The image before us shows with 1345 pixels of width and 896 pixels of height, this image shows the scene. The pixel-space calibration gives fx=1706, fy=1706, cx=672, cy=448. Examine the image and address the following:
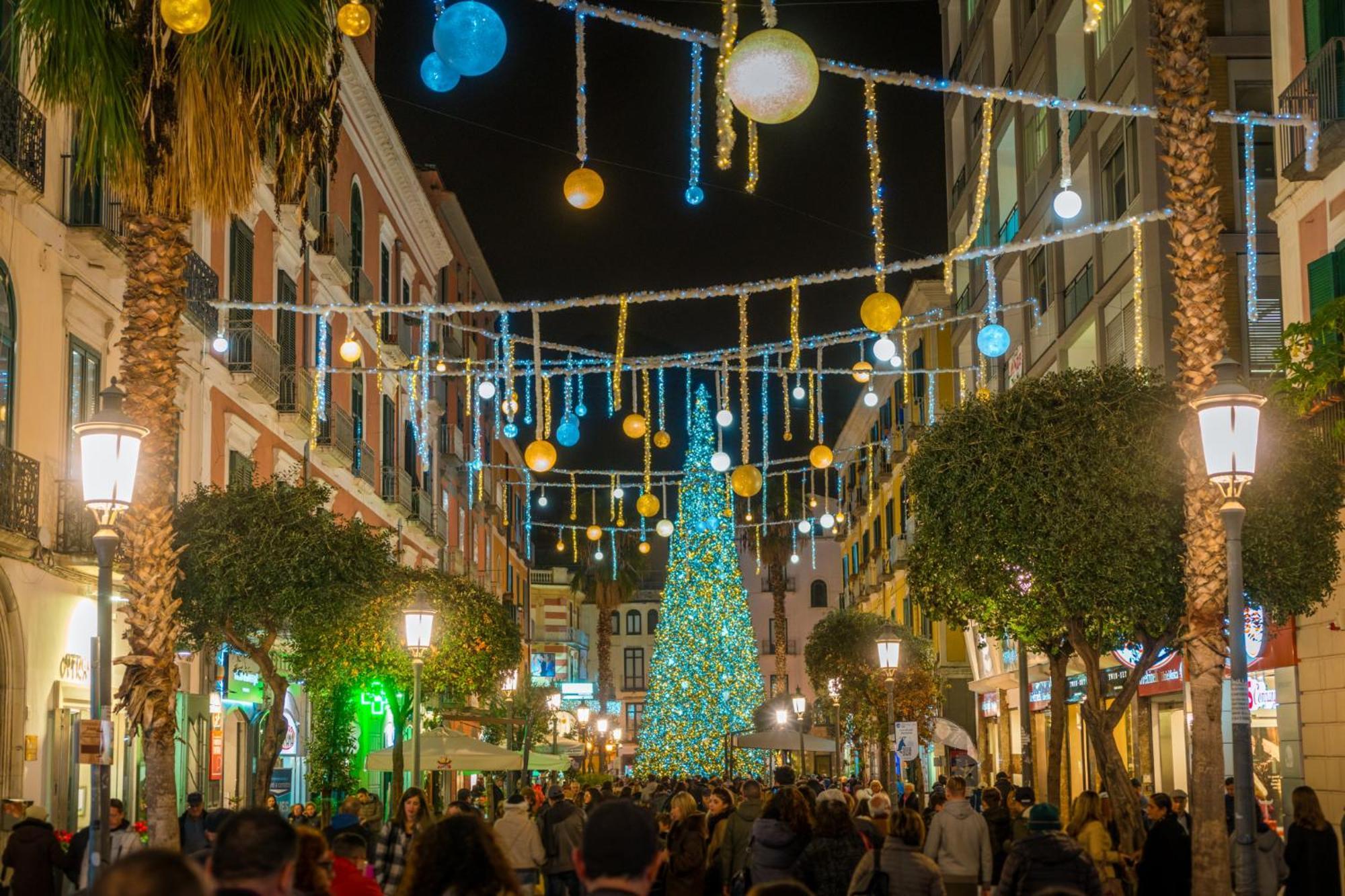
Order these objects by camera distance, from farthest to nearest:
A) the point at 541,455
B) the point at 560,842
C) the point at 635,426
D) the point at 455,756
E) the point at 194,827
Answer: the point at 455,756 < the point at 635,426 < the point at 541,455 < the point at 560,842 < the point at 194,827

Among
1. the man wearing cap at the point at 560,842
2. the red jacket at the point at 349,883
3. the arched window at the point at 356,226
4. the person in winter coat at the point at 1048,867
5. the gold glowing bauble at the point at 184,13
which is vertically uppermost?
the arched window at the point at 356,226

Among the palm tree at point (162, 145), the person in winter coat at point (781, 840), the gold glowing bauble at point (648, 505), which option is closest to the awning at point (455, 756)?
the gold glowing bauble at point (648, 505)

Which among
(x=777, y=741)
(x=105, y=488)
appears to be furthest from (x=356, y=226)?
(x=105, y=488)

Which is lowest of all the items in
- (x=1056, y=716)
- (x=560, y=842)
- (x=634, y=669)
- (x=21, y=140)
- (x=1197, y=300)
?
(x=560, y=842)

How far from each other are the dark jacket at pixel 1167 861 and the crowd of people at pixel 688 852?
0.04 ft

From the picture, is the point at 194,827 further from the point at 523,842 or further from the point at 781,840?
the point at 781,840

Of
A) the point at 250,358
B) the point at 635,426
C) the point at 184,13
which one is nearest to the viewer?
the point at 184,13

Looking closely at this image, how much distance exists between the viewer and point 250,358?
2855 cm

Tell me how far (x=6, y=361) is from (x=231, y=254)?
8779 millimetres

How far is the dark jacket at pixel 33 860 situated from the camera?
1536 centimetres

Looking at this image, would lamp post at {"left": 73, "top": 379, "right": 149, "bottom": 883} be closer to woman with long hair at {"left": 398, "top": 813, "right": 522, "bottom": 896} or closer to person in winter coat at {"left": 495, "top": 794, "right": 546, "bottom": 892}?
person in winter coat at {"left": 495, "top": 794, "right": 546, "bottom": 892}

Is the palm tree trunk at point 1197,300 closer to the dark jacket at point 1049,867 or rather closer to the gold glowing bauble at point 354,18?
the dark jacket at point 1049,867

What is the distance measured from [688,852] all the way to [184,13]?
7584mm

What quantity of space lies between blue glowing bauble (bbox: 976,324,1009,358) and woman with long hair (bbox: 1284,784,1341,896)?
7.76m
